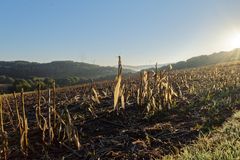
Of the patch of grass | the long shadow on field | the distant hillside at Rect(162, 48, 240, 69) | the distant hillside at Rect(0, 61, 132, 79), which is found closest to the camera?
the patch of grass

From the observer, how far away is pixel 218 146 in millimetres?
6609

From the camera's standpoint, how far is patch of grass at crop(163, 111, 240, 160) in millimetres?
6043

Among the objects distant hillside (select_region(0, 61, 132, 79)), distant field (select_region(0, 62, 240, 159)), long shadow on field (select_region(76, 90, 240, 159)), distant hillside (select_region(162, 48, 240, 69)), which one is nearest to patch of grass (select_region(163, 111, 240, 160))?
distant field (select_region(0, 62, 240, 159))

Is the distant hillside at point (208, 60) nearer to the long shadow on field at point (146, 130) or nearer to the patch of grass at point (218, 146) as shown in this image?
the long shadow on field at point (146, 130)

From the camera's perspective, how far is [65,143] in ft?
26.1

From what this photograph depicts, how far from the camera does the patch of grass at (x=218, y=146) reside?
6043mm

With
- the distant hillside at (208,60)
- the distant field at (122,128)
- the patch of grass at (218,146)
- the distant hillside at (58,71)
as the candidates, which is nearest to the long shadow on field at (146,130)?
the distant field at (122,128)

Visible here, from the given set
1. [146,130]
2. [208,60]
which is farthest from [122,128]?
[208,60]

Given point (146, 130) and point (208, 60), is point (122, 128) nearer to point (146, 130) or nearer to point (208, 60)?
point (146, 130)

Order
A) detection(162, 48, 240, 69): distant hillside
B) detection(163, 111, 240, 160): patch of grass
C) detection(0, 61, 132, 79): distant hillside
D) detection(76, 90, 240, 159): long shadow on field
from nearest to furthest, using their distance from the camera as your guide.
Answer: detection(163, 111, 240, 160): patch of grass < detection(76, 90, 240, 159): long shadow on field < detection(162, 48, 240, 69): distant hillside < detection(0, 61, 132, 79): distant hillside

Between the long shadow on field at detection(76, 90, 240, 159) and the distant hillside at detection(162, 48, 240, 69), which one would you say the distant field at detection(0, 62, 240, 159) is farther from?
the distant hillside at detection(162, 48, 240, 69)

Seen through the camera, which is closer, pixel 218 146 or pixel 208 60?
pixel 218 146

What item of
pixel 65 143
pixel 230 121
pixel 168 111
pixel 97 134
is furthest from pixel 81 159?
pixel 168 111

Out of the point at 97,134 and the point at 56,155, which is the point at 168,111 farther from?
the point at 56,155
